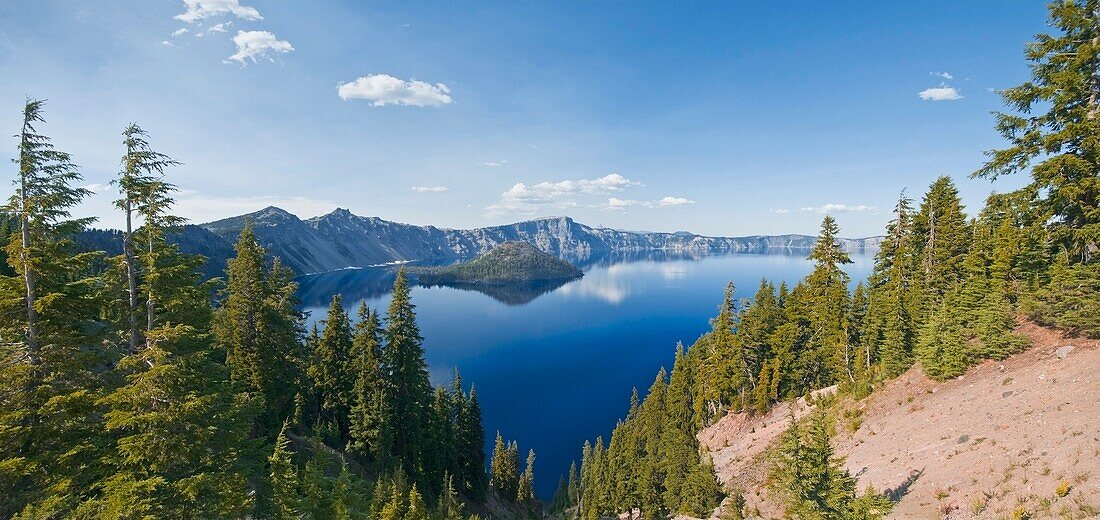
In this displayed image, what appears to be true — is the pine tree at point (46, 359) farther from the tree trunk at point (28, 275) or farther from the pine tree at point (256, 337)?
the pine tree at point (256, 337)

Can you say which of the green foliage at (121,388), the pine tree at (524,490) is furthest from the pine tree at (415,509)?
the pine tree at (524,490)

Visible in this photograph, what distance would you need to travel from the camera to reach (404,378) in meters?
32.2

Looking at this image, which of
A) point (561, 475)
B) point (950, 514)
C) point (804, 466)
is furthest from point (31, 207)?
point (561, 475)

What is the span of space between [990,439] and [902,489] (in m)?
3.47

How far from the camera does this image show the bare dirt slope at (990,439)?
11.5m

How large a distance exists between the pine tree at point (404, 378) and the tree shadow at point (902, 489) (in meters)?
26.9

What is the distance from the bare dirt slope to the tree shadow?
1.8 inches

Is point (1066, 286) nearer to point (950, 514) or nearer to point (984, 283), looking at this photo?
point (984, 283)

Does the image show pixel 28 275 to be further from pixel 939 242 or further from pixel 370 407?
pixel 939 242

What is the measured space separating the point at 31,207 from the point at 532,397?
83.8 m

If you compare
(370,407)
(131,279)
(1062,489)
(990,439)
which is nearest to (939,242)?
(990,439)

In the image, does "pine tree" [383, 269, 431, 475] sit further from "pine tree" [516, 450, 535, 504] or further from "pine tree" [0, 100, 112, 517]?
"pine tree" [516, 450, 535, 504]

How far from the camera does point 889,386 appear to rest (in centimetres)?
2645

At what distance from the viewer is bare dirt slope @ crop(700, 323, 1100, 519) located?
11.5 meters
